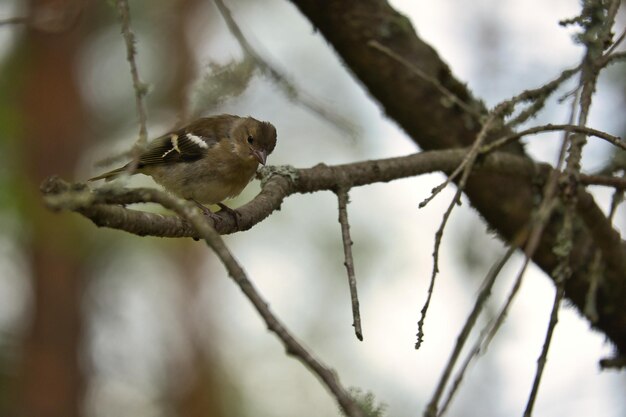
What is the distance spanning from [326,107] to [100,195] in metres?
1.96

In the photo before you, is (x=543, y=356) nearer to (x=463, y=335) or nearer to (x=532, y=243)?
(x=532, y=243)

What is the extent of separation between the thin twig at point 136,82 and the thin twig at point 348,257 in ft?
2.60

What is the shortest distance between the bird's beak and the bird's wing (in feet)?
0.85

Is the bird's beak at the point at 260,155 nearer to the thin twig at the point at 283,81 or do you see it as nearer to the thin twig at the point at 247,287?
the thin twig at the point at 283,81

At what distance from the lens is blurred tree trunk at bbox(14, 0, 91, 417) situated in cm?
926

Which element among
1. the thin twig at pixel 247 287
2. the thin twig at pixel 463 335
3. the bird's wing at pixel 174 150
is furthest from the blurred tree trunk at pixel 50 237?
the thin twig at pixel 463 335

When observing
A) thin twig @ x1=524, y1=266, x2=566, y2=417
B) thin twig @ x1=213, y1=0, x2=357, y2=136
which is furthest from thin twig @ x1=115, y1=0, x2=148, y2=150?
thin twig @ x1=524, y1=266, x2=566, y2=417

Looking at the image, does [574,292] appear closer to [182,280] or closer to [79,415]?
[79,415]

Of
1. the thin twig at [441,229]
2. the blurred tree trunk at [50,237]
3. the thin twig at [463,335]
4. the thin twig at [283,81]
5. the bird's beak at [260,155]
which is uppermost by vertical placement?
the blurred tree trunk at [50,237]

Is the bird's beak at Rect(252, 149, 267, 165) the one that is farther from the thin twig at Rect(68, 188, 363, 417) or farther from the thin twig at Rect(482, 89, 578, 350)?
the thin twig at Rect(68, 188, 363, 417)

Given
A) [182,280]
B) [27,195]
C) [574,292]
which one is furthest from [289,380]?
[574,292]

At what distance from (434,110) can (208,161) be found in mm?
1225

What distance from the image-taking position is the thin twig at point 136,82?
7.27 ft

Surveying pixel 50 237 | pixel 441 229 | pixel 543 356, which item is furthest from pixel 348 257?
pixel 50 237
